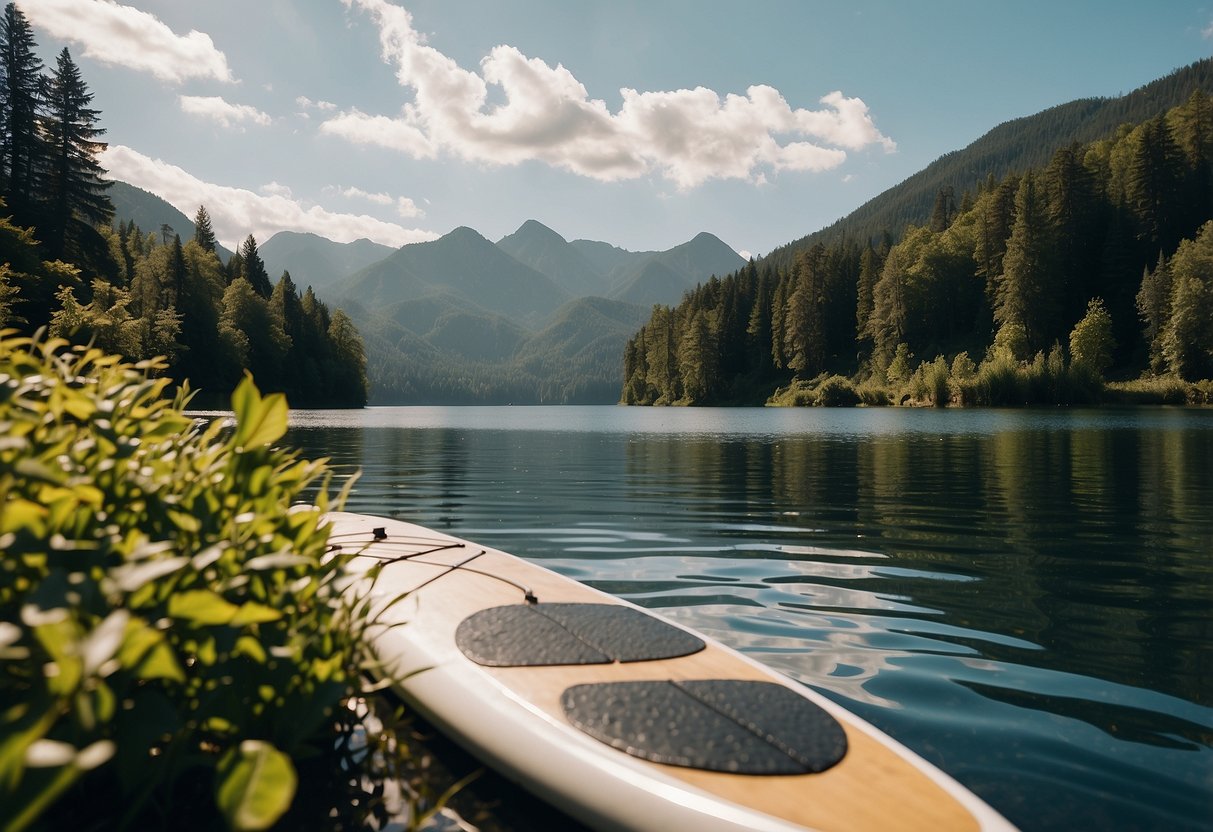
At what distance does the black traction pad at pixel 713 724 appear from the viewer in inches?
116

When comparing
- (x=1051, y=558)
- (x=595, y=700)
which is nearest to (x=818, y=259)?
(x=1051, y=558)

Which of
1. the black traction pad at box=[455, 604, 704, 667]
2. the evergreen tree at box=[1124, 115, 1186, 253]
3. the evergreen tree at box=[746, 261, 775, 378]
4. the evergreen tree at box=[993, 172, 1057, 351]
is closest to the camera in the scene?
the black traction pad at box=[455, 604, 704, 667]

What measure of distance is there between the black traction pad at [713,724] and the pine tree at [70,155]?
59129 millimetres

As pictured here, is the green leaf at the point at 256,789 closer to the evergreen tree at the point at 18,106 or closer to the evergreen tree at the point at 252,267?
the evergreen tree at the point at 18,106

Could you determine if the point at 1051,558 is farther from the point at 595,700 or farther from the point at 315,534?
the point at 315,534

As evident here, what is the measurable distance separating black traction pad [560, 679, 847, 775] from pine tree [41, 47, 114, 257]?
59.1 metres

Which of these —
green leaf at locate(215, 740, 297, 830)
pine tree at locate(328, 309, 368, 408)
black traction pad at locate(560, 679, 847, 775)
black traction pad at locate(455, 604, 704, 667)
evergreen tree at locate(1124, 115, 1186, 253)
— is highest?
evergreen tree at locate(1124, 115, 1186, 253)

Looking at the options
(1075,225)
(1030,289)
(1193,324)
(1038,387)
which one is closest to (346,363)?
(1038,387)

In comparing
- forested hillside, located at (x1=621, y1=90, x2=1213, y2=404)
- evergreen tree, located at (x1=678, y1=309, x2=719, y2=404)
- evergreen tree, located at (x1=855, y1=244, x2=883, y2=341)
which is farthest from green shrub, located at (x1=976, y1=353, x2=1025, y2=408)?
evergreen tree, located at (x1=678, y1=309, x2=719, y2=404)

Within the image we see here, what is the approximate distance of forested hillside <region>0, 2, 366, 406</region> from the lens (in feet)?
122

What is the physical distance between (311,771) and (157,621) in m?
1.55

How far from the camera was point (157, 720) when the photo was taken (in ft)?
5.51

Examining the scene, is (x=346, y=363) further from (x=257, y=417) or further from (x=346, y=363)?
(x=257, y=417)

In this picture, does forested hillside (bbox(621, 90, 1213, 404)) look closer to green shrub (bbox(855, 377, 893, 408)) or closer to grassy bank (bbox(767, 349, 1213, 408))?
grassy bank (bbox(767, 349, 1213, 408))
